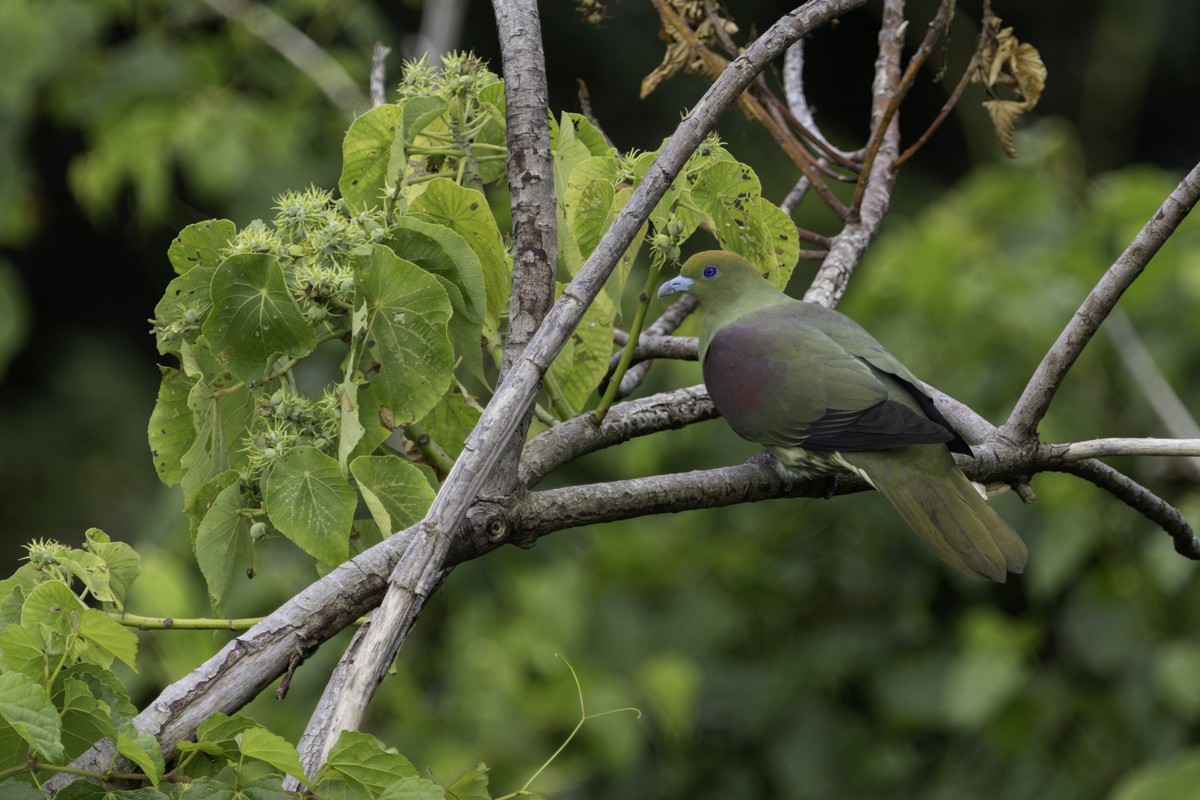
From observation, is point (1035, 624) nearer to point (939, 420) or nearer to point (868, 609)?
point (868, 609)

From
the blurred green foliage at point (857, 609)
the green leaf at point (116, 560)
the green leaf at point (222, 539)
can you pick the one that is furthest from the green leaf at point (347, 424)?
the blurred green foliage at point (857, 609)

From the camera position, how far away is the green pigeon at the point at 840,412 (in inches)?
65.9

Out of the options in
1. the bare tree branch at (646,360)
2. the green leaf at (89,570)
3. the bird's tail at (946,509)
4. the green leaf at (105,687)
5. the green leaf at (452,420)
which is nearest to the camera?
the green leaf at (105,687)

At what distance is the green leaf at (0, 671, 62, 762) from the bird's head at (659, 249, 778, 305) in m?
1.27

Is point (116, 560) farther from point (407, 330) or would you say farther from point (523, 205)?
point (523, 205)

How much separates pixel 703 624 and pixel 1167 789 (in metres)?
2.23

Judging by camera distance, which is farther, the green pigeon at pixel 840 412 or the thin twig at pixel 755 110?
the thin twig at pixel 755 110

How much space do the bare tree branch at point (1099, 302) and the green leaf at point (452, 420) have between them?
69 centimetres

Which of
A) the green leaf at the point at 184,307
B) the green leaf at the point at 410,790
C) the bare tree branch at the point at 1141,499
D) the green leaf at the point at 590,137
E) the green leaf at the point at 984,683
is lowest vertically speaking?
the green leaf at the point at 984,683

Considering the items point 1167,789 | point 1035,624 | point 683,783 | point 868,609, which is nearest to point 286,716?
point 683,783

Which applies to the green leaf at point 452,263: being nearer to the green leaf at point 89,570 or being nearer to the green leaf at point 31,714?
the green leaf at point 89,570

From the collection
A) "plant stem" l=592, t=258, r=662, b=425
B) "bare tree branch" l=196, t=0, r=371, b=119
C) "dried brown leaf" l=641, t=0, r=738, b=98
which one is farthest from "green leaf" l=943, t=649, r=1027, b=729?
"bare tree branch" l=196, t=0, r=371, b=119

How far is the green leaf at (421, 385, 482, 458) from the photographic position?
1.51 m

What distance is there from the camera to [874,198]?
2.03 metres
